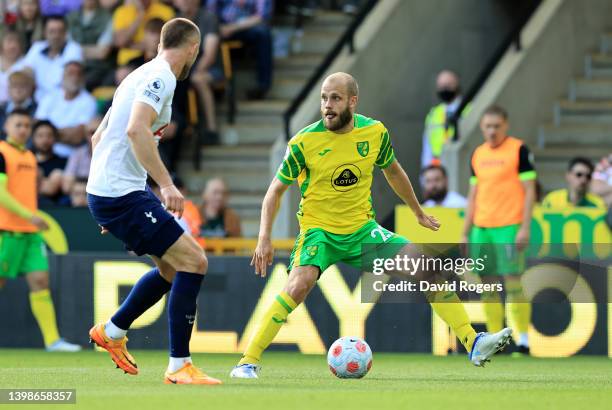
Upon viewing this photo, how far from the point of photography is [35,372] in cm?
1170

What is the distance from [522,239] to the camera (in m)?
14.2

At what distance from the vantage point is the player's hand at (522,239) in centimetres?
1416

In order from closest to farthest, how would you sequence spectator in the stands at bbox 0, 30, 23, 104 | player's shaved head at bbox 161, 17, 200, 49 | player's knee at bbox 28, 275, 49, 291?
player's shaved head at bbox 161, 17, 200, 49 < player's knee at bbox 28, 275, 49, 291 < spectator in the stands at bbox 0, 30, 23, 104

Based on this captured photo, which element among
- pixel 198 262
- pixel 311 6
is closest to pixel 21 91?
pixel 311 6

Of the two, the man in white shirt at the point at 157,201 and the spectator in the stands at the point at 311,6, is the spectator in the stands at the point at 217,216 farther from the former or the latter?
the man in white shirt at the point at 157,201

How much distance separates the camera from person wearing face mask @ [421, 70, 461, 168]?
18.6 m

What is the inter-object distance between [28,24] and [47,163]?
12.2ft

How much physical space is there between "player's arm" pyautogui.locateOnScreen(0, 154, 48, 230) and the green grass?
130 centimetres

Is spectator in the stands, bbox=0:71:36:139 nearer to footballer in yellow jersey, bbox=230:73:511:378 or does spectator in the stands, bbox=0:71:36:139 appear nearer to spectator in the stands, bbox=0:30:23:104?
spectator in the stands, bbox=0:30:23:104

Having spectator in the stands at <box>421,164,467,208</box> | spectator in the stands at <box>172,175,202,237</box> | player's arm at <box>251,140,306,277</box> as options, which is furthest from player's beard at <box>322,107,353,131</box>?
spectator in the stands at <box>421,164,467,208</box>

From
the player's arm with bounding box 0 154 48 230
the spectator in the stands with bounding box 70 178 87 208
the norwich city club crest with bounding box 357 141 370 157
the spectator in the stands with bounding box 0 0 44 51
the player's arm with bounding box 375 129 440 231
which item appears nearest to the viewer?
the norwich city club crest with bounding box 357 141 370 157

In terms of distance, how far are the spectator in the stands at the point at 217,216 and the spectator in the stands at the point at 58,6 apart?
5.43m

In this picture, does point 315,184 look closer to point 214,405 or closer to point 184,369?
point 184,369

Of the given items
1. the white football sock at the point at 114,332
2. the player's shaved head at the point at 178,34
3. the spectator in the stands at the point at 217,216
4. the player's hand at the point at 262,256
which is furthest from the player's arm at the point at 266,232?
the spectator in the stands at the point at 217,216
